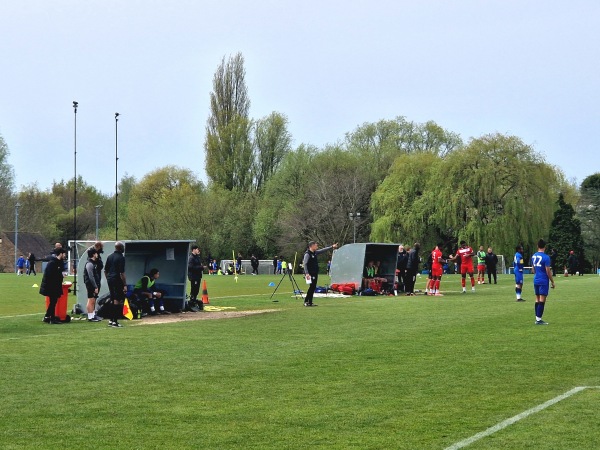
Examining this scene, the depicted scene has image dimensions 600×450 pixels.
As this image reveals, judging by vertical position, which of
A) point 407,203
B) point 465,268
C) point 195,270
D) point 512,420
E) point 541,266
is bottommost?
point 512,420

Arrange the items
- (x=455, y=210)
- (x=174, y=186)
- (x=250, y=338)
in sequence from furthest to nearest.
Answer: (x=174, y=186)
(x=455, y=210)
(x=250, y=338)

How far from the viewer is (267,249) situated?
10700 centimetres

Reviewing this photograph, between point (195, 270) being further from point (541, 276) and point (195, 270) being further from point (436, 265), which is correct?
point (541, 276)

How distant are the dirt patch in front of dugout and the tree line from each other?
51.1 metres

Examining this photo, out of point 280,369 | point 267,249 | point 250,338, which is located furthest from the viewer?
point 267,249

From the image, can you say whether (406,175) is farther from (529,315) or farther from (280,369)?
(280,369)

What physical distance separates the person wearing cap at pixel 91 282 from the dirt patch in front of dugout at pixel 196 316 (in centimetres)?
125

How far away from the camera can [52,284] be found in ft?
81.7

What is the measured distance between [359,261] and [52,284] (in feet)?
59.7

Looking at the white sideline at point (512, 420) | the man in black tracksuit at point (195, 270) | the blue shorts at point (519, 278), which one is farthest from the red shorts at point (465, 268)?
the white sideline at point (512, 420)

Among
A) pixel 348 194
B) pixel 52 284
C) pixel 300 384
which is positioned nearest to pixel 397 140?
pixel 348 194

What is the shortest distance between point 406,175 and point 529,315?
197ft

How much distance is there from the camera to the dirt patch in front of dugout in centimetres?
2634

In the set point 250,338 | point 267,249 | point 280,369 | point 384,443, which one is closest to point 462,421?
point 384,443
